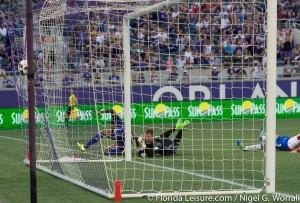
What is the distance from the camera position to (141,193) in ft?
34.4

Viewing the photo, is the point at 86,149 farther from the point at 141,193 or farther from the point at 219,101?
the point at 219,101

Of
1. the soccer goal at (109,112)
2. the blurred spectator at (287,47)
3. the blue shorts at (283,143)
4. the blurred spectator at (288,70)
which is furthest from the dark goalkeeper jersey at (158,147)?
the blurred spectator at (287,47)

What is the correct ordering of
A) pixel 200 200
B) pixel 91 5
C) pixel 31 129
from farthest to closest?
pixel 91 5
pixel 200 200
pixel 31 129

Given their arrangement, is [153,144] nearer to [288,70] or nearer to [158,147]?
[158,147]

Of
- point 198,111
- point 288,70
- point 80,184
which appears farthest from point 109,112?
point 288,70

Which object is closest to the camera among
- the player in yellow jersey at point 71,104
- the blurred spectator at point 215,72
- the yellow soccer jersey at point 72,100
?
the player in yellow jersey at point 71,104

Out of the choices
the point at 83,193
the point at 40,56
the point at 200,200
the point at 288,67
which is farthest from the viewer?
the point at 288,67

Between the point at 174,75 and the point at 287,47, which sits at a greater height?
the point at 287,47

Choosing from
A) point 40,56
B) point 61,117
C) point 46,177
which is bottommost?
point 46,177

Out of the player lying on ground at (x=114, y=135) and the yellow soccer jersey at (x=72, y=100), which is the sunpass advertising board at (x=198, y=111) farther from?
the yellow soccer jersey at (x=72, y=100)

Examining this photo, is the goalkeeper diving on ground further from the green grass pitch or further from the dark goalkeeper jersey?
the green grass pitch

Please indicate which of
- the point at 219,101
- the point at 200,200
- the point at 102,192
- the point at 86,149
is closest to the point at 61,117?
the point at 86,149

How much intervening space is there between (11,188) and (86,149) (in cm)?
300

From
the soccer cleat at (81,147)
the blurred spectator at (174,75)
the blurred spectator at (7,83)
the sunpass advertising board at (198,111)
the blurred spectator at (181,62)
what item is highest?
the blurred spectator at (181,62)
